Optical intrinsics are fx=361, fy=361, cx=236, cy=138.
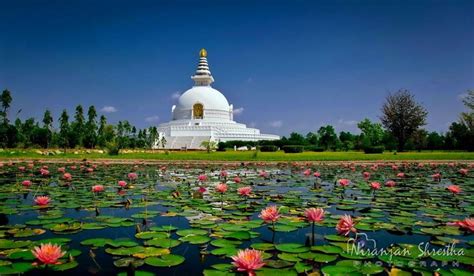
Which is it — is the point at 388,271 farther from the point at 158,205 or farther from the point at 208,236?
the point at 158,205

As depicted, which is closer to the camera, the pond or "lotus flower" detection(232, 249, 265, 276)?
"lotus flower" detection(232, 249, 265, 276)

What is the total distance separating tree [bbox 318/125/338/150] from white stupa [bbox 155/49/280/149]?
8911mm

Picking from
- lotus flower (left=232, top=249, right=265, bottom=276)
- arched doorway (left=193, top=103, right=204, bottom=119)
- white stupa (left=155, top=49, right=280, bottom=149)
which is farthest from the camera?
arched doorway (left=193, top=103, right=204, bottom=119)

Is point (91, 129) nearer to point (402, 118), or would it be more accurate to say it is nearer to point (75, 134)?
point (75, 134)

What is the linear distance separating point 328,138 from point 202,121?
62.0 ft

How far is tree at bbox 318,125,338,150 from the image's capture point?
43.7 metres

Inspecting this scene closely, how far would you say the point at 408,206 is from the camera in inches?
235

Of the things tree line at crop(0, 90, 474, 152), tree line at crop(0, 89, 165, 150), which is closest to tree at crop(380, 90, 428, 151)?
tree line at crop(0, 90, 474, 152)

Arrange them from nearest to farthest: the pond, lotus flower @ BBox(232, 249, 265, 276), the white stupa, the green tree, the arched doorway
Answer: lotus flower @ BBox(232, 249, 265, 276), the pond, the green tree, the white stupa, the arched doorway

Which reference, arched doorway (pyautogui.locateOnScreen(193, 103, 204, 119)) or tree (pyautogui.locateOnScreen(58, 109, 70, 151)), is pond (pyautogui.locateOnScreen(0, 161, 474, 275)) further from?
arched doorway (pyautogui.locateOnScreen(193, 103, 204, 119))

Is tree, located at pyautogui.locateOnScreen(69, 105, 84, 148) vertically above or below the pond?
above

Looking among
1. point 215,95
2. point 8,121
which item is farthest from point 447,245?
point 215,95

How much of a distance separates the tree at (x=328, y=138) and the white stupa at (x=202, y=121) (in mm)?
8911

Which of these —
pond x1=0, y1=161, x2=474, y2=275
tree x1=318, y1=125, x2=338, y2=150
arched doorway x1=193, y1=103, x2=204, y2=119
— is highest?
arched doorway x1=193, y1=103, x2=204, y2=119
